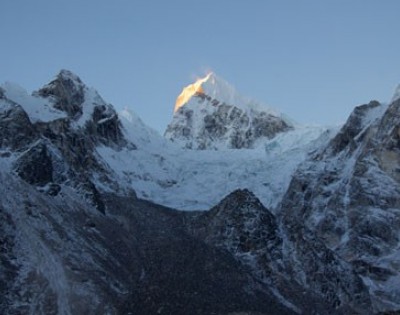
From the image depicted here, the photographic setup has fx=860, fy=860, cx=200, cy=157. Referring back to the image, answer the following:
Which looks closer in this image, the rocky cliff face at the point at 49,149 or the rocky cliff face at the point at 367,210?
the rocky cliff face at the point at 49,149

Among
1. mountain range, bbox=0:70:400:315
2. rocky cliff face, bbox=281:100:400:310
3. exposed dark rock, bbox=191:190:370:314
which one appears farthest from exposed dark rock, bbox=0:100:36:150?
rocky cliff face, bbox=281:100:400:310

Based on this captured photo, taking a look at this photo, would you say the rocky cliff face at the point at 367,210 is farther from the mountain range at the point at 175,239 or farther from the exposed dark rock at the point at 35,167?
the exposed dark rock at the point at 35,167

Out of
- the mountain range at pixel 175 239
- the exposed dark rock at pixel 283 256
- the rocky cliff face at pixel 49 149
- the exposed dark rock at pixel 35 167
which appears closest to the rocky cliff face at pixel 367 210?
the mountain range at pixel 175 239

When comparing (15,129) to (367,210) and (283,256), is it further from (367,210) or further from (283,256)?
(367,210)

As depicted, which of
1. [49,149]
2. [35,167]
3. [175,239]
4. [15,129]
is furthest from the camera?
[49,149]

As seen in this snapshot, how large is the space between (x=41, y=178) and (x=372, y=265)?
2743 inches

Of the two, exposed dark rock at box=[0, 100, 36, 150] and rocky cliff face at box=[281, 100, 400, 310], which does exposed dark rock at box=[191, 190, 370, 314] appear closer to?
rocky cliff face at box=[281, 100, 400, 310]

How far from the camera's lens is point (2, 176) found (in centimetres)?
14362

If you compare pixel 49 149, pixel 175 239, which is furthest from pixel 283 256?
pixel 49 149

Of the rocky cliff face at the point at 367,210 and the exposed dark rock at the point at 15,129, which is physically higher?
the rocky cliff face at the point at 367,210

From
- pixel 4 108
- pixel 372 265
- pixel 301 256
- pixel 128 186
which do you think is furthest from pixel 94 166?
pixel 372 265

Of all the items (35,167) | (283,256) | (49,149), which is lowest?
(35,167)

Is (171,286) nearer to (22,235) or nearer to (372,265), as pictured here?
(22,235)

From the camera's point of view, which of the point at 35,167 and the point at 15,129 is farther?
the point at 15,129
